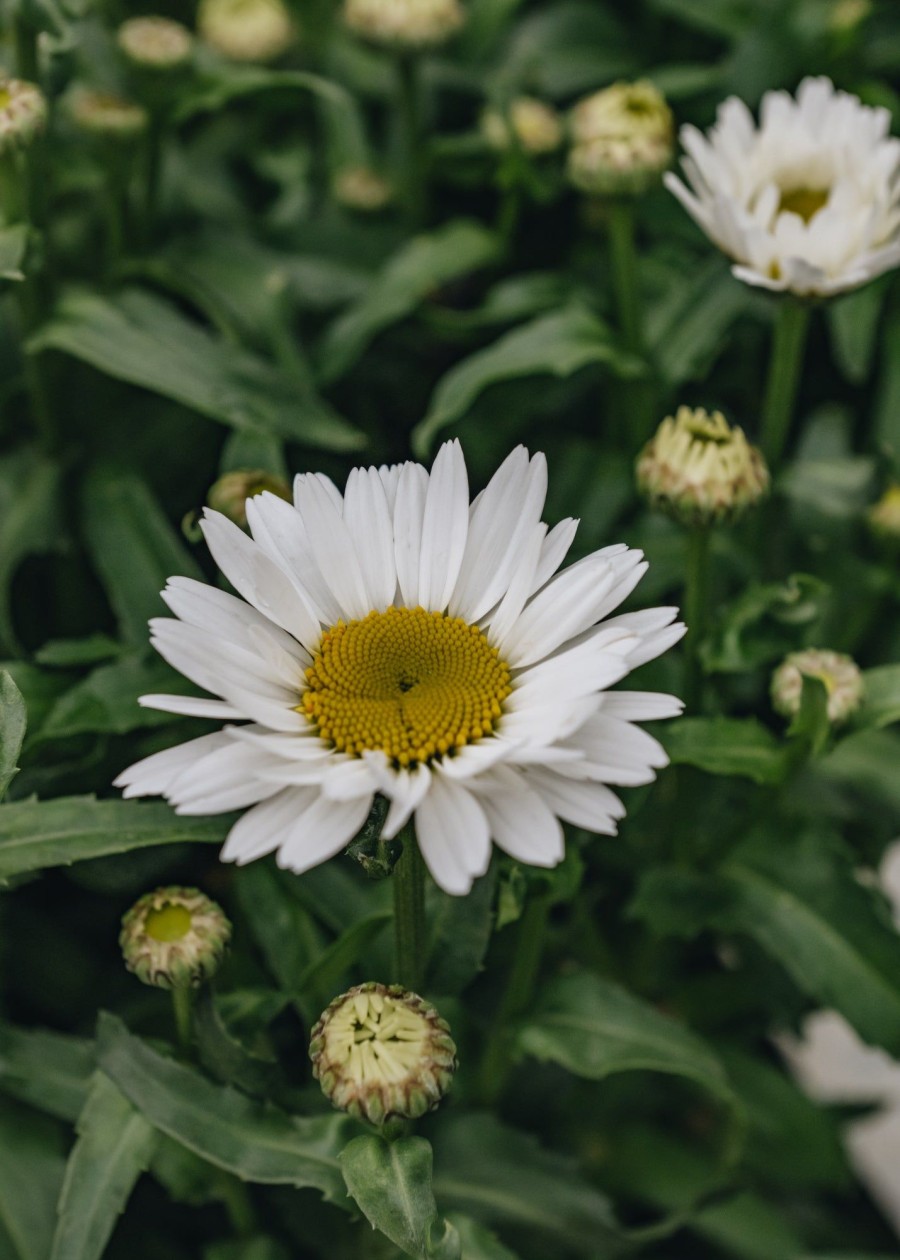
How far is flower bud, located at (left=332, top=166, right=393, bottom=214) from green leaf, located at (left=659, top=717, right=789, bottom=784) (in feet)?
2.00

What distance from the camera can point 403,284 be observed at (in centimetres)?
118

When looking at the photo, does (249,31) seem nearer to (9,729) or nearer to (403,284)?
(403,284)

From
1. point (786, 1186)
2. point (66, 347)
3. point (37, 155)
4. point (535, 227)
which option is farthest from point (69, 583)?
point (786, 1186)

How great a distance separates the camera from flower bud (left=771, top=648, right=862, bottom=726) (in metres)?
0.87

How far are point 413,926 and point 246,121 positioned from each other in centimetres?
94

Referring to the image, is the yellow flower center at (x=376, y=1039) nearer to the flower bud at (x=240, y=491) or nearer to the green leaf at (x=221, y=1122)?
the green leaf at (x=221, y=1122)

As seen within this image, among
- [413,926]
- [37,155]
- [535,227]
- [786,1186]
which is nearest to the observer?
[413,926]

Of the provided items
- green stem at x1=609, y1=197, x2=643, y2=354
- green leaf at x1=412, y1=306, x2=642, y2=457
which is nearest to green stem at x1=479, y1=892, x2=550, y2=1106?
green leaf at x1=412, y1=306, x2=642, y2=457

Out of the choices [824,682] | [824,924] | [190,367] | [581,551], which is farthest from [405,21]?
[824,924]

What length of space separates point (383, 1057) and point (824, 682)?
36cm

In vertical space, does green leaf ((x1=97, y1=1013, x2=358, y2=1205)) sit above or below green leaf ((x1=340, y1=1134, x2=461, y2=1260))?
below

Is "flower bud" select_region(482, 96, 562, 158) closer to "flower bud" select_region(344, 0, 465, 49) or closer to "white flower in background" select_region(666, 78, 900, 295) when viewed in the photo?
"flower bud" select_region(344, 0, 465, 49)

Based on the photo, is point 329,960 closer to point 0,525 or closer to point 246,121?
point 0,525

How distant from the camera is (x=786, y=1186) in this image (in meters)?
1.22
